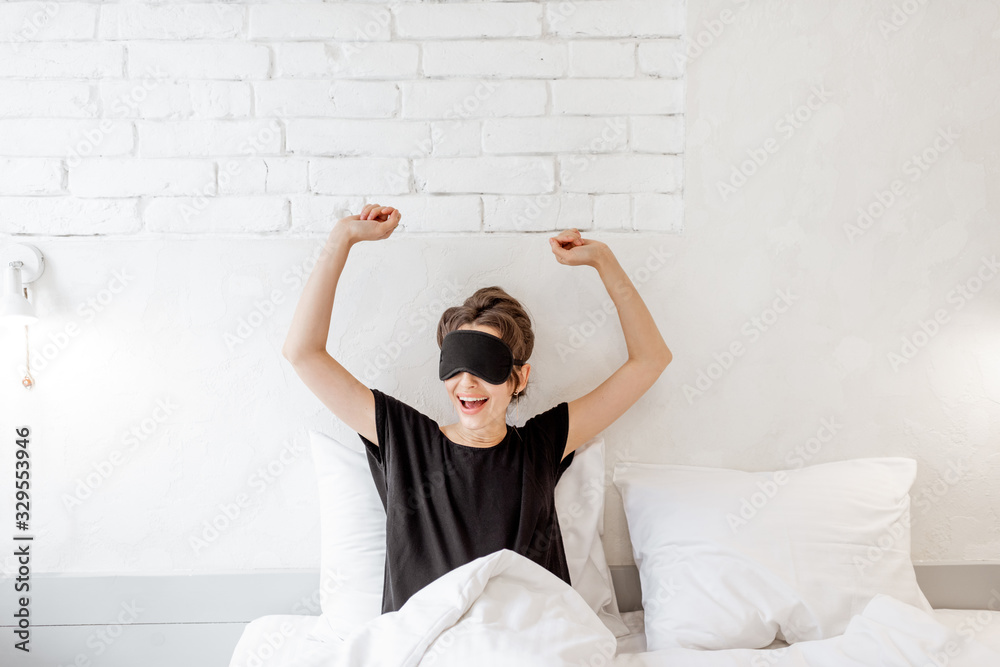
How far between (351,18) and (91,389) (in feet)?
3.93

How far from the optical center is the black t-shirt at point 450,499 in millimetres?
1428

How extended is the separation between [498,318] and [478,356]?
13 centimetres

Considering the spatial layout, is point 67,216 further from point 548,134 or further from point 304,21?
point 548,134

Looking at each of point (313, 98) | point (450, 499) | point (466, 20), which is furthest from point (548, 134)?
point (450, 499)

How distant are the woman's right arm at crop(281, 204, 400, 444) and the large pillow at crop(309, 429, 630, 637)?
189 millimetres

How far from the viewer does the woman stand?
143 centimetres

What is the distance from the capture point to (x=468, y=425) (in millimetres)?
1457

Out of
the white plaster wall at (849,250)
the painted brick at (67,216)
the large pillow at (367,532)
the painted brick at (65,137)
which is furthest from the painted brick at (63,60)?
the white plaster wall at (849,250)

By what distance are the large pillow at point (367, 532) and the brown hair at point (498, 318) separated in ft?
1.10

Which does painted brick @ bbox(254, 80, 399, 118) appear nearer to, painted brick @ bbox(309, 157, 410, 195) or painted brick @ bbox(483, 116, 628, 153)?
painted brick @ bbox(309, 157, 410, 195)

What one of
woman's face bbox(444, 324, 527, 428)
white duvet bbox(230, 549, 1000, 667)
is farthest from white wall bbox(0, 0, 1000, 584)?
white duvet bbox(230, 549, 1000, 667)

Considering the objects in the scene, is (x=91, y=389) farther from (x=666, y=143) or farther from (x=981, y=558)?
(x=981, y=558)

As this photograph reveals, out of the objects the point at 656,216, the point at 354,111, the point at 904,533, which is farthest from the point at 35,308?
the point at 904,533

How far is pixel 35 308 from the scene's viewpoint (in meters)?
1.63
